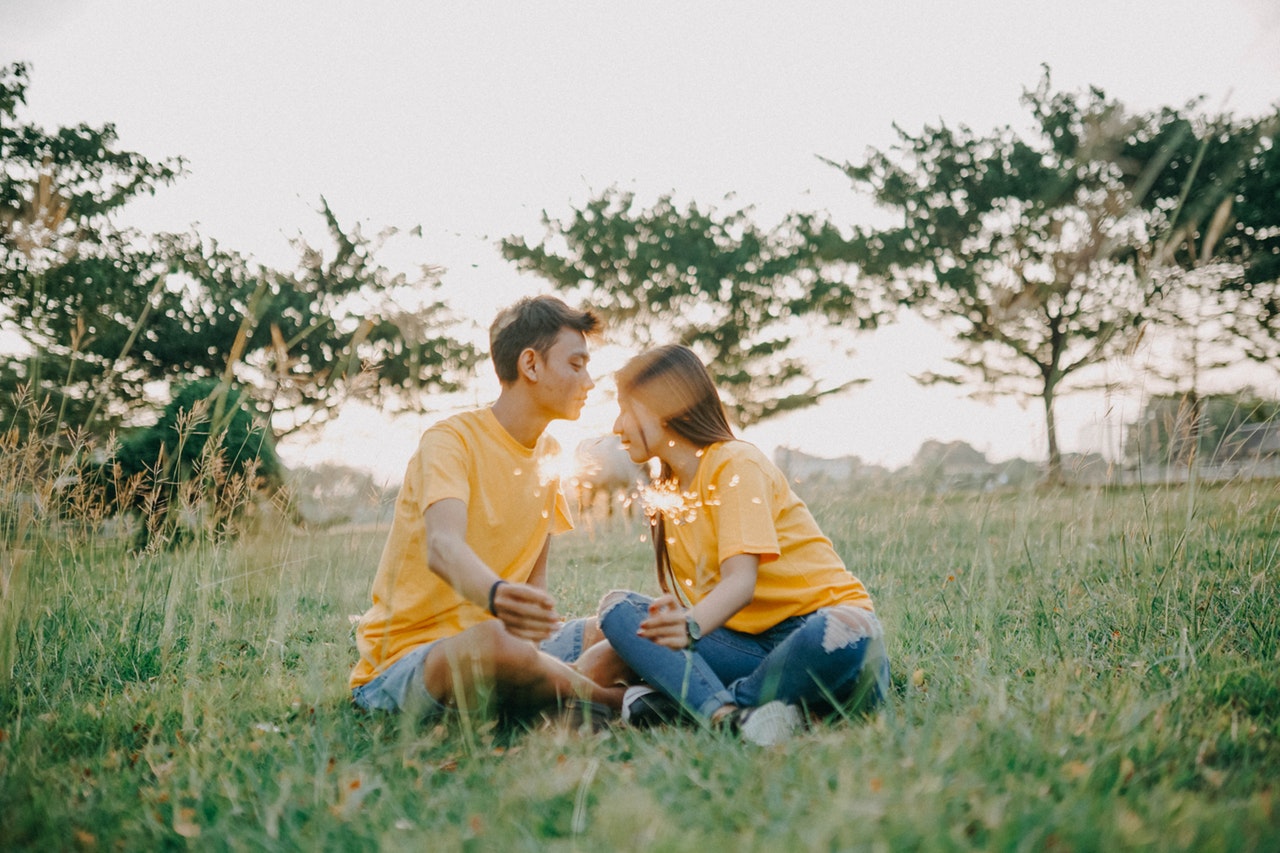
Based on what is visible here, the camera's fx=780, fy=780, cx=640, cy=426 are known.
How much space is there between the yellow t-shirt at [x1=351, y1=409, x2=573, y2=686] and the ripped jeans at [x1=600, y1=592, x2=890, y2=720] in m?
0.43

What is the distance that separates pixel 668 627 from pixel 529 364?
3.45 ft

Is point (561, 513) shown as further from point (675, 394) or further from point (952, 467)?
point (952, 467)

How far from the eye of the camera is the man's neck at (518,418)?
2691 mm

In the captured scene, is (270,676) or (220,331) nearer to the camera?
(270,676)

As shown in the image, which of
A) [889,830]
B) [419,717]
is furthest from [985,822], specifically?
[419,717]

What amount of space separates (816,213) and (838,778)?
68.1ft

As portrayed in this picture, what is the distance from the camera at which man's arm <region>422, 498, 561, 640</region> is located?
187cm

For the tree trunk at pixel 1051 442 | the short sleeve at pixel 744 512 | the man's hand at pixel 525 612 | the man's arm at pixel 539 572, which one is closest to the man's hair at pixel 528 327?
the man's arm at pixel 539 572

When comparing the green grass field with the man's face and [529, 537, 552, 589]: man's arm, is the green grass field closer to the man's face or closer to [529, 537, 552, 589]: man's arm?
[529, 537, 552, 589]: man's arm

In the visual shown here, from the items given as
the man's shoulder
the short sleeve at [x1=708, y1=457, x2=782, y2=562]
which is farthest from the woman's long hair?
the man's shoulder

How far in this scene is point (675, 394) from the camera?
2.67 metres

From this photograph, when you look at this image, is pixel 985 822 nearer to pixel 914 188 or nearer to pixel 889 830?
pixel 889 830

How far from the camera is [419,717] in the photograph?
2285 mm

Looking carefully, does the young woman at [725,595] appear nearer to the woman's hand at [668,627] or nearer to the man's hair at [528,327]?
the woman's hand at [668,627]
